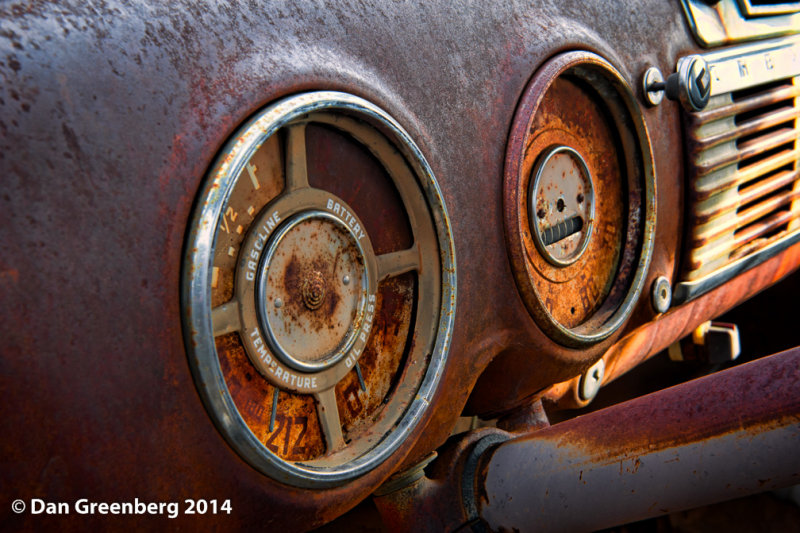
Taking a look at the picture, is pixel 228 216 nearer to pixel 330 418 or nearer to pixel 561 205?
pixel 330 418

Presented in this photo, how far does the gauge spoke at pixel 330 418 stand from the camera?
92 cm

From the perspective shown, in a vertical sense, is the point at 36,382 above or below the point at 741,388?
above

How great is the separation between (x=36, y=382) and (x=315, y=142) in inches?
16.3

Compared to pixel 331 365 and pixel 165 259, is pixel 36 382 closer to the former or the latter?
pixel 165 259

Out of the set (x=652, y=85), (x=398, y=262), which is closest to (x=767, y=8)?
(x=652, y=85)

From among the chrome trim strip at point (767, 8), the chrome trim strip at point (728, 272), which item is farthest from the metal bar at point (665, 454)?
A: the chrome trim strip at point (767, 8)

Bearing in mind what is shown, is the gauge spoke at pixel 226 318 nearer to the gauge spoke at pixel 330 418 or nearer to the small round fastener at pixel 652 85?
the gauge spoke at pixel 330 418

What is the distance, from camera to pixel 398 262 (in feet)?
3.33

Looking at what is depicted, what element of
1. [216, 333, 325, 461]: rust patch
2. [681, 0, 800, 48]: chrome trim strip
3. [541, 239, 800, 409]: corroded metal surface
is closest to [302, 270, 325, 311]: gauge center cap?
[216, 333, 325, 461]: rust patch

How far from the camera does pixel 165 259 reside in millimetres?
720

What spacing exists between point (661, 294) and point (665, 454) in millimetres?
676

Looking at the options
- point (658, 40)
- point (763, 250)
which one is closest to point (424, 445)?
point (658, 40)

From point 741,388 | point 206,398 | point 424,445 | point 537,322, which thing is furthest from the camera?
point 537,322

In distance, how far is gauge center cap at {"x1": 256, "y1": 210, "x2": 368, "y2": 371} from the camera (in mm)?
846
